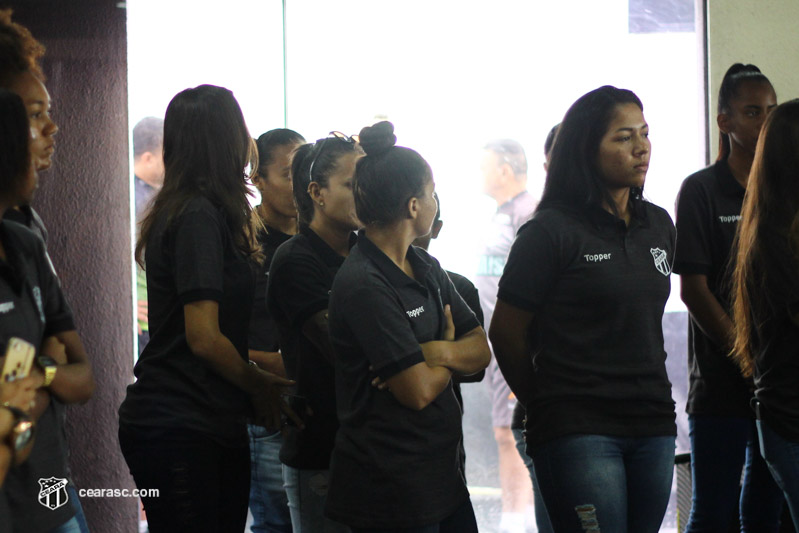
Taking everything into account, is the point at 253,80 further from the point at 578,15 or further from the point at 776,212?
the point at 776,212

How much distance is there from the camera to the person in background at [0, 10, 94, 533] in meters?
1.41

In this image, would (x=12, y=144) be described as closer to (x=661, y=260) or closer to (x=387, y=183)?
(x=387, y=183)

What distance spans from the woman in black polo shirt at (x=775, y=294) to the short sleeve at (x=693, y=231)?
327 millimetres

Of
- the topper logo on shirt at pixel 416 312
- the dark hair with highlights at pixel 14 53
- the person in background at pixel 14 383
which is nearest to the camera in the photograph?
the person in background at pixel 14 383

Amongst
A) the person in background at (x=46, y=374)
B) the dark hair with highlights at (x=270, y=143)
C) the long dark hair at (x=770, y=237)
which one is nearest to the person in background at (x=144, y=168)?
the dark hair with highlights at (x=270, y=143)

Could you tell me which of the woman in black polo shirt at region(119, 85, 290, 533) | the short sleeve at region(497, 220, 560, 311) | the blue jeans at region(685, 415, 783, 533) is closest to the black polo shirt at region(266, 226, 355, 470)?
the woman in black polo shirt at region(119, 85, 290, 533)

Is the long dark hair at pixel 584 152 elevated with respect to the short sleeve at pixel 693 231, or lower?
elevated

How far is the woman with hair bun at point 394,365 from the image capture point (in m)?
1.68

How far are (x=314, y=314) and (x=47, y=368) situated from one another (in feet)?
2.17

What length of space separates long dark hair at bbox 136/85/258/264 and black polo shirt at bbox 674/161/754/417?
1.31m

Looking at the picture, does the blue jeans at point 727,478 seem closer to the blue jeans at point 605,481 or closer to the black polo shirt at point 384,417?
the blue jeans at point 605,481

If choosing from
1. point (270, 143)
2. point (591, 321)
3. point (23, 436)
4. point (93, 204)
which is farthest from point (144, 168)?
point (23, 436)

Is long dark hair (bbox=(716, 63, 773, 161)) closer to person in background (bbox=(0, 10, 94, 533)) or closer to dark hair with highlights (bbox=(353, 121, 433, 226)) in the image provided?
dark hair with highlights (bbox=(353, 121, 433, 226))

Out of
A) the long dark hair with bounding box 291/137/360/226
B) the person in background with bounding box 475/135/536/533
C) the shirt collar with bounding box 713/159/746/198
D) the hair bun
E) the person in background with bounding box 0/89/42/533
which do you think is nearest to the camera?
the person in background with bounding box 0/89/42/533
